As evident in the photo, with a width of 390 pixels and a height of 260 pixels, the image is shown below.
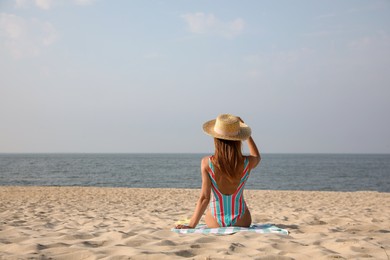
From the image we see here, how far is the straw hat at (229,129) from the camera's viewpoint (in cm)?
402

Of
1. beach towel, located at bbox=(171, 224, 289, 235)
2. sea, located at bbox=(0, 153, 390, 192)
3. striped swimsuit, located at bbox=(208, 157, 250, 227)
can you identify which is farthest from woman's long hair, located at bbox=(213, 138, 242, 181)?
sea, located at bbox=(0, 153, 390, 192)

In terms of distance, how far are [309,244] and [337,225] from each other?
94.9 inches

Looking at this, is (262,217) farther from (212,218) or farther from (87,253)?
(87,253)

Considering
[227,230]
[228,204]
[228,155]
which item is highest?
[228,155]

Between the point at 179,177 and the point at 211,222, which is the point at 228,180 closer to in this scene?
the point at 211,222

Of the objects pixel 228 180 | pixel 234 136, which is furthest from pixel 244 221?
pixel 234 136

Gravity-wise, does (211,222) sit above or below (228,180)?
below

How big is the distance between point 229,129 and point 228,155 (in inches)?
11.1

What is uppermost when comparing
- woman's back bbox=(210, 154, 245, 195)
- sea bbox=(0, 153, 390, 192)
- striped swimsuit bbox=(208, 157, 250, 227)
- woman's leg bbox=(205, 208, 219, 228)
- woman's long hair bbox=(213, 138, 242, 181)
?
woman's long hair bbox=(213, 138, 242, 181)

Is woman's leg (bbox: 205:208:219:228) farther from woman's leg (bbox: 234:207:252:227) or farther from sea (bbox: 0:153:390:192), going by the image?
sea (bbox: 0:153:390:192)

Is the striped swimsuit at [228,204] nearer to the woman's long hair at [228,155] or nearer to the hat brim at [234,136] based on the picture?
the woman's long hair at [228,155]

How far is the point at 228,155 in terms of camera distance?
4.09 m

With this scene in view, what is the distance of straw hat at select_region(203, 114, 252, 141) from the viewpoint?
402cm

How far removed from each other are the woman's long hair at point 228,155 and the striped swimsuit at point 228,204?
0.45ft
